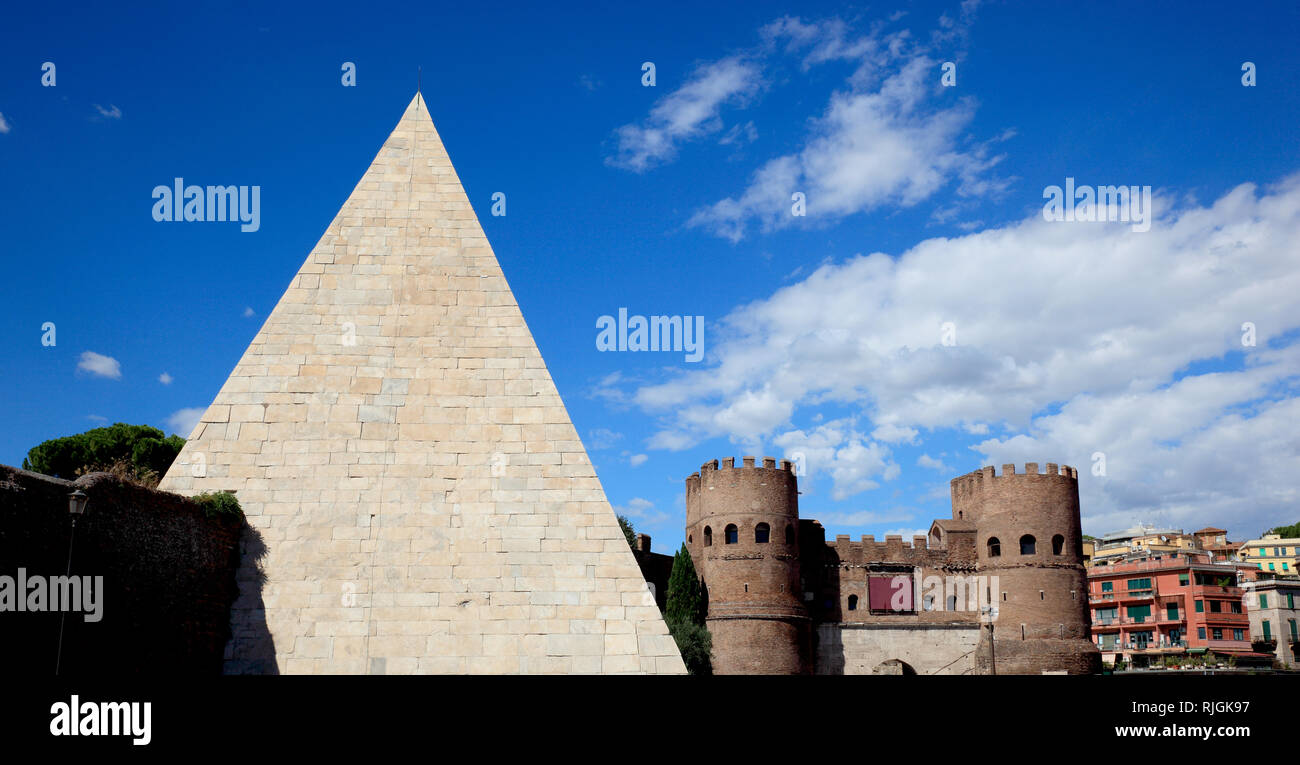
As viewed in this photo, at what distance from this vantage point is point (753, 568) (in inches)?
1588

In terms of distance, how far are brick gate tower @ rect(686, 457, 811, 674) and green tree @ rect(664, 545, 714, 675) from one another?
0.51 meters

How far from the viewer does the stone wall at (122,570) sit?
9242mm

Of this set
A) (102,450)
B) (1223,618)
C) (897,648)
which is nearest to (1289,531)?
(1223,618)

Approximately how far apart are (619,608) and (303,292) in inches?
244

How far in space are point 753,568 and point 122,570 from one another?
32449 millimetres

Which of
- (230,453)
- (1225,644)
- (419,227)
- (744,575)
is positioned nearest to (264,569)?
(230,453)

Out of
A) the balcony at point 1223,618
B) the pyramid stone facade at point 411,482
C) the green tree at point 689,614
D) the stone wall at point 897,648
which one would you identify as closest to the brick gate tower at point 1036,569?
the stone wall at point 897,648

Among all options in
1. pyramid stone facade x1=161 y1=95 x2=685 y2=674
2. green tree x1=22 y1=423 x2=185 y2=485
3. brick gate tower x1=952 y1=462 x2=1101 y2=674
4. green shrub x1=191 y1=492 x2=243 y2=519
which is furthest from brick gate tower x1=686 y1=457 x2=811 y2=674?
green shrub x1=191 y1=492 x2=243 y2=519

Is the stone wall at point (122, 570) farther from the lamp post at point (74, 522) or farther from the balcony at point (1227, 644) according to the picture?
the balcony at point (1227, 644)

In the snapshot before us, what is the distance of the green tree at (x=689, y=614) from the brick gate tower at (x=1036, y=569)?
13.2 metres

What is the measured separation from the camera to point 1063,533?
136 feet

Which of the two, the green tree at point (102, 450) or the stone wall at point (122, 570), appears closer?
the stone wall at point (122, 570)

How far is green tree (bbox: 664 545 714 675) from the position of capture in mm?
38781
